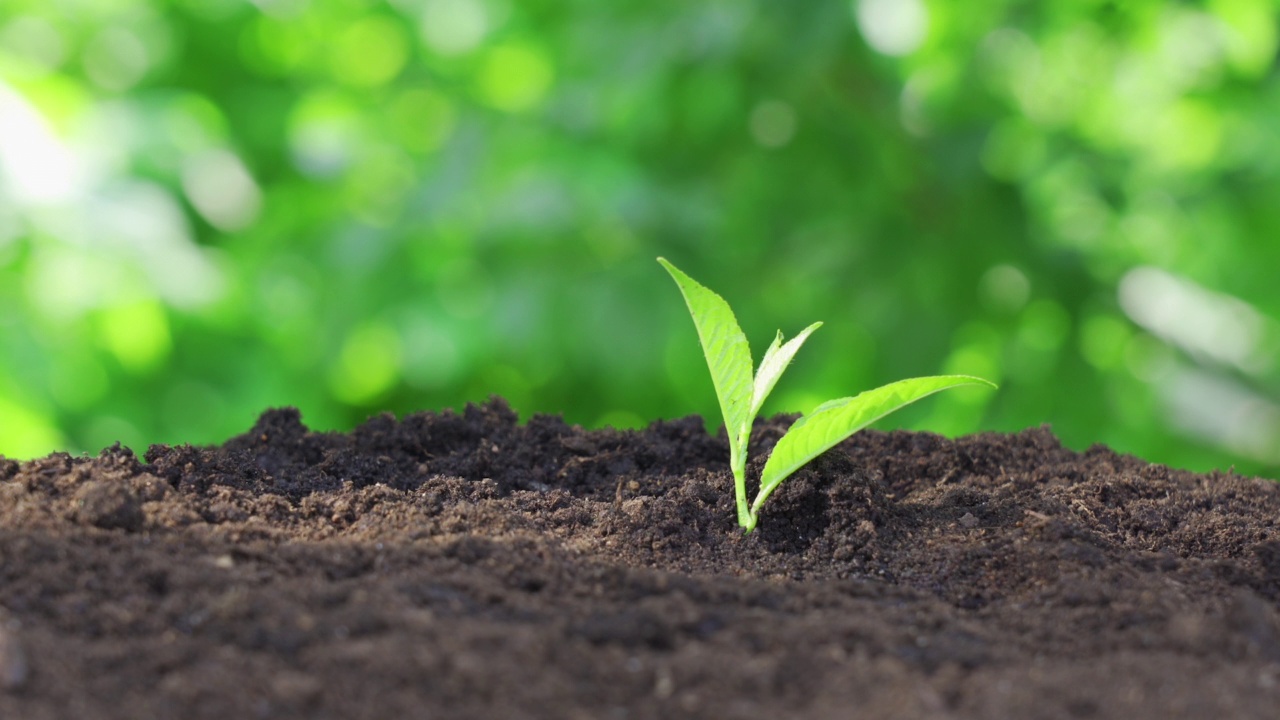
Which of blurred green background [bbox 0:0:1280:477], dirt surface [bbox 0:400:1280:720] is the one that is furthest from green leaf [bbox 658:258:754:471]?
blurred green background [bbox 0:0:1280:477]

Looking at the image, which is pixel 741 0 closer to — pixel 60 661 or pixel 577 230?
pixel 577 230

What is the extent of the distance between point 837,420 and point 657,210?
1.96 m

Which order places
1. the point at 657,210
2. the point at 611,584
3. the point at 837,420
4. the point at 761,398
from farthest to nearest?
1. the point at 657,210
2. the point at 761,398
3. the point at 837,420
4. the point at 611,584

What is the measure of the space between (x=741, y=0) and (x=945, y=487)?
5.74 ft

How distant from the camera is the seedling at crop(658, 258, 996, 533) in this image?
1.17 m

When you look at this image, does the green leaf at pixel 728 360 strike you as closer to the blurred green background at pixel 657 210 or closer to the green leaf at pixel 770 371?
the green leaf at pixel 770 371

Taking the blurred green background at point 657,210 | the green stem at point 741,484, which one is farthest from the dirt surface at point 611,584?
the blurred green background at point 657,210

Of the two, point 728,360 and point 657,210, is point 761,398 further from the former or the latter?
point 657,210

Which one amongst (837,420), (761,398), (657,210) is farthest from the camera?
(657,210)

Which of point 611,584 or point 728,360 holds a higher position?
point 728,360

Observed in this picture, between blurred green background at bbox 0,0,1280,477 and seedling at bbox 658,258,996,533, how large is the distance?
1592 millimetres

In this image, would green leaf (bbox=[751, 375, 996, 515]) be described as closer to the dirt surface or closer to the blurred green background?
the dirt surface

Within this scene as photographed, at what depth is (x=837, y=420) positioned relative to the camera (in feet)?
3.88

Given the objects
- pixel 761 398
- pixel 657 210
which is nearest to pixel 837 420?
pixel 761 398
